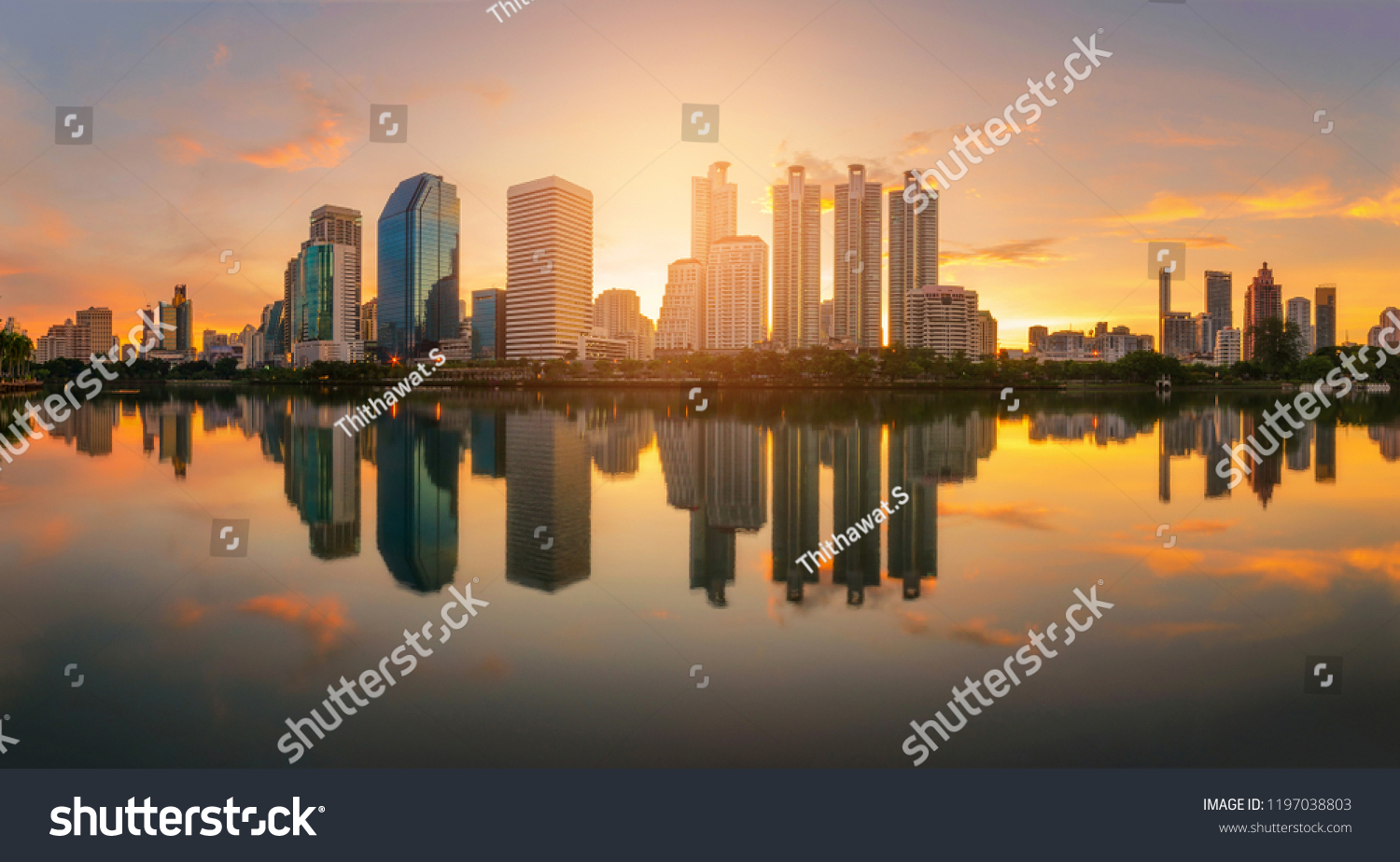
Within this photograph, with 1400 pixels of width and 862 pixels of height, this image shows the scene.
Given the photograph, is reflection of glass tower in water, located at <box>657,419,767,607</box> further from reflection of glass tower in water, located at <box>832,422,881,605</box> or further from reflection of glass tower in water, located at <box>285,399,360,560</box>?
reflection of glass tower in water, located at <box>285,399,360,560</box>

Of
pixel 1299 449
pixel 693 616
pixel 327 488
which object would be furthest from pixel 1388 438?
pixel 327 488

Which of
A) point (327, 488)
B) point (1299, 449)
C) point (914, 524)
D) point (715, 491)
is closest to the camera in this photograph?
point (914, 524)

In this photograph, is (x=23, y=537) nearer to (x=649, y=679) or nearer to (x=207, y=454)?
(x=649, y=679)

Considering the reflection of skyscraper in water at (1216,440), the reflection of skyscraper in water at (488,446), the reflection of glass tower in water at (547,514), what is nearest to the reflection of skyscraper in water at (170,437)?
the reflection of skyscraper in water at (488,446)

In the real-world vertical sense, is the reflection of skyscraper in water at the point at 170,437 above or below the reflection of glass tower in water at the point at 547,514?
above

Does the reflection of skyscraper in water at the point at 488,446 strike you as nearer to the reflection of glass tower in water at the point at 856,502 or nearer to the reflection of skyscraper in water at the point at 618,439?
the reflection of skyscraper in water at the point at 618,439

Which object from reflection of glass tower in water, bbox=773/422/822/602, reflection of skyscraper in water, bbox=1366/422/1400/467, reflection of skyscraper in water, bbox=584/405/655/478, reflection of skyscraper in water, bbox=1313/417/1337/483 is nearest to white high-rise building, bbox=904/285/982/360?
reflection of skyscraper in water, bbox=1366/422/1400/467

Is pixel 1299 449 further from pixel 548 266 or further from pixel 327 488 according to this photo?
pixel 548 266

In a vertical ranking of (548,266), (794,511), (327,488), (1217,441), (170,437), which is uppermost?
(548,266)
